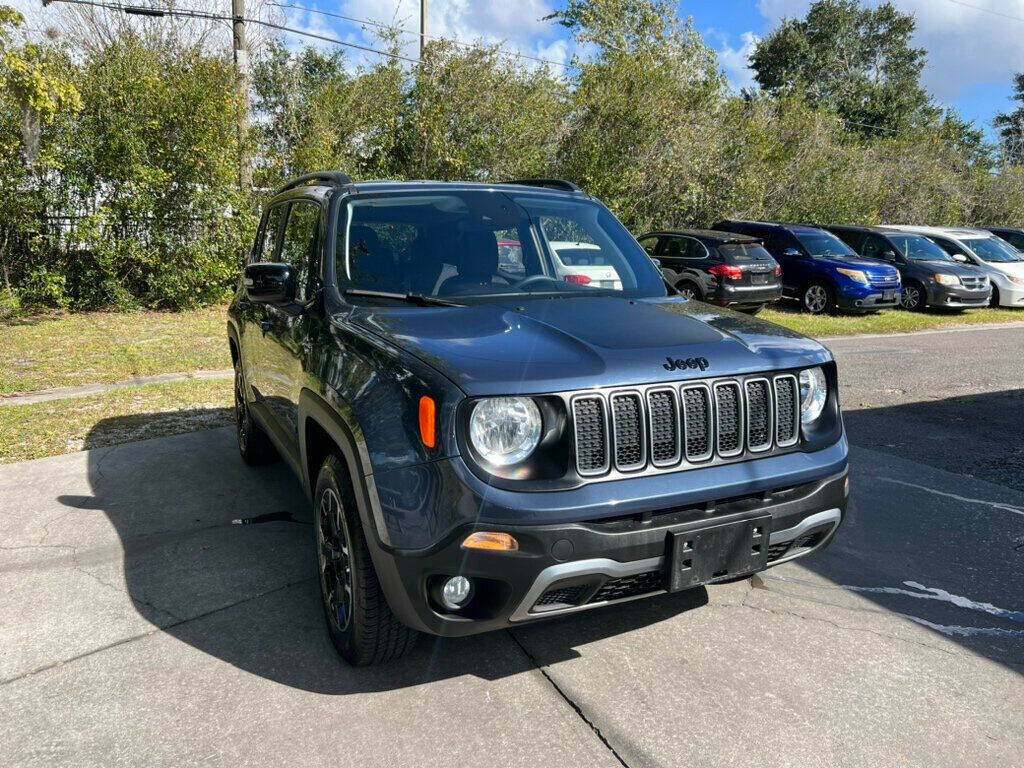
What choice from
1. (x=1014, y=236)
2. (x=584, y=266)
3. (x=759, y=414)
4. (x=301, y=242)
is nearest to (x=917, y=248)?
(x=1014, y=236)

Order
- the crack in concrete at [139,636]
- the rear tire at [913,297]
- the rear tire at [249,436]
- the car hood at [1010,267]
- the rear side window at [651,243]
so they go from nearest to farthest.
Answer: the crack in concrete at [139,636] → the rear tire at [249,436] → the rear side window at [651,243] → the rear tire at [913,297] → the car hood at [1010,267]

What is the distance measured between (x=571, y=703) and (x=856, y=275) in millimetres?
14699

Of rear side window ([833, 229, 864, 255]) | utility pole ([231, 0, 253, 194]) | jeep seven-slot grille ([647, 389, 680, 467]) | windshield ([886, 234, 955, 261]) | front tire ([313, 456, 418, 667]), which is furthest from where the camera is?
rear side window ([833, 229, 864, 255])

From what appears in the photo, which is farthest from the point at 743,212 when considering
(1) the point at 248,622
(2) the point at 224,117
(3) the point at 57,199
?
(1) the point at 248,622

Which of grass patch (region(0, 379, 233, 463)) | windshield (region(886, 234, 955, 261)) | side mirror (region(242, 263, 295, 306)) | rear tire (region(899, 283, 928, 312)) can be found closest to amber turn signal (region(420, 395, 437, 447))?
side mirror (region(242, 263, 295, 306))

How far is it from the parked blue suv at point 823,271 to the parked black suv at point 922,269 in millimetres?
1409

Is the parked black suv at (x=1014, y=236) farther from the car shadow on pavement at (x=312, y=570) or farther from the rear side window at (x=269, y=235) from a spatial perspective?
the rear side window at (x=269, y=235)

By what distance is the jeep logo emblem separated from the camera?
285 centimetres

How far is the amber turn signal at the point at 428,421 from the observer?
2596mm

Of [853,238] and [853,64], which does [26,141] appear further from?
[853,64]

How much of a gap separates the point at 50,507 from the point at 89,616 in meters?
1.67

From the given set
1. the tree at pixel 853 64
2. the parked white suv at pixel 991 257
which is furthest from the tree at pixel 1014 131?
the parked white suv at pixel 991 257

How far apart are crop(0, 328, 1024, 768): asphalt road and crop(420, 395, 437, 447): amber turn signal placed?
1.00 m

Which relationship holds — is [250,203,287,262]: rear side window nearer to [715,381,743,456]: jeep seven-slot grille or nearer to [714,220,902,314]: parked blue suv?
[715,381,743,456]: jeep seven-slot grille
